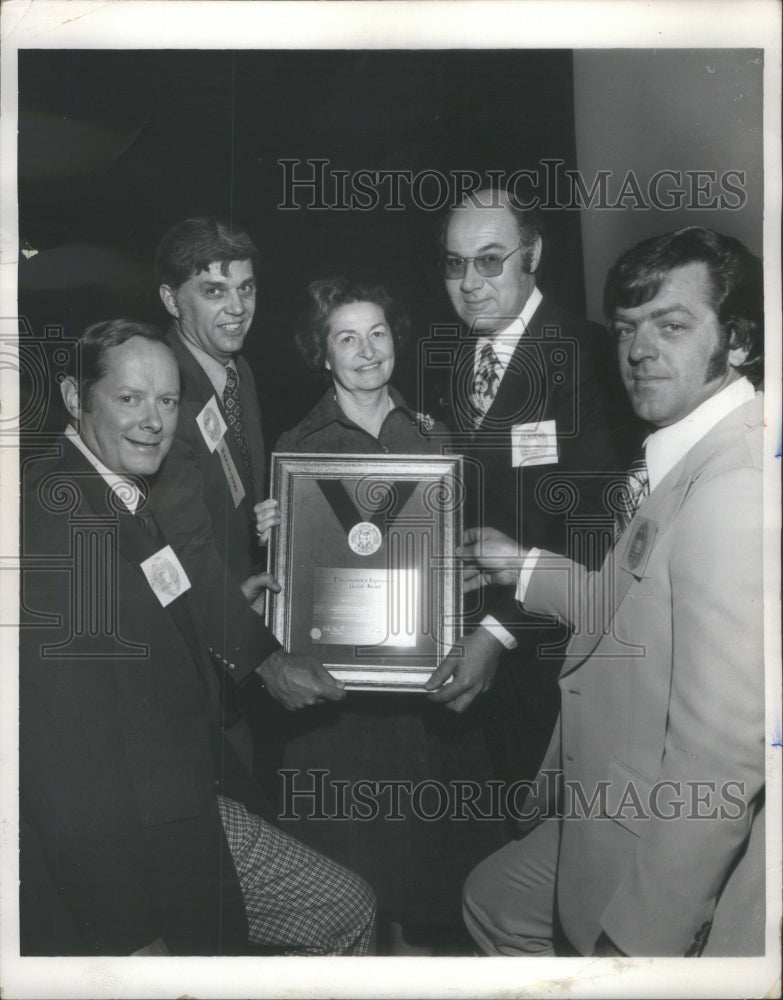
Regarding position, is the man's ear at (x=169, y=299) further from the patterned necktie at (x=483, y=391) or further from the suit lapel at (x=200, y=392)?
the patterned necktie at (x=483, y=391)

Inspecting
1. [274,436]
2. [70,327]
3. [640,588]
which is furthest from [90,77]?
[640,588]

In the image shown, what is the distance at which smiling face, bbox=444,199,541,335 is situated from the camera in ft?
8.06

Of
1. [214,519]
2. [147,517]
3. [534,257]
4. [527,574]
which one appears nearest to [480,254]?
[534,257]

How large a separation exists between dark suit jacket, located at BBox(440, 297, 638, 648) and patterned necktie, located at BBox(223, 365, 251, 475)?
51cm

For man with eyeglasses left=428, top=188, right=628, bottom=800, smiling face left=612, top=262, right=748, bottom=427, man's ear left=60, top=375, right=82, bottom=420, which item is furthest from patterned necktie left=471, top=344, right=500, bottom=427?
man's ear left=60, top=375, right=82, bottom=420

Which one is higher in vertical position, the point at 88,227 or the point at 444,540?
the point at 88,227

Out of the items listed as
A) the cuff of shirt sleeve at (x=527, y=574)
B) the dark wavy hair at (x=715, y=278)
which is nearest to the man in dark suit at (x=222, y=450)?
the cuff of shirt sleeve at (x=527, y=574)

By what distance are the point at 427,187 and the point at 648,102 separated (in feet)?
1.90

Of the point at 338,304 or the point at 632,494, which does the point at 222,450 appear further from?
the point at 632,494

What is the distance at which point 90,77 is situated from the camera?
2.49m

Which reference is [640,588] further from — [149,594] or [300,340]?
[149,594]

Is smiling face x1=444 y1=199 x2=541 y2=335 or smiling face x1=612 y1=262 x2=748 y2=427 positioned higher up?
smiling face x1=444 y1=199 x2=541 y2=335

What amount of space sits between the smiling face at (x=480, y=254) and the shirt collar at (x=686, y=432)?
470mm

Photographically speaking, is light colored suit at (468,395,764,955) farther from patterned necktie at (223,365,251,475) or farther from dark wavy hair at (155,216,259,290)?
dark wavy hair at (155,216,259,290)
